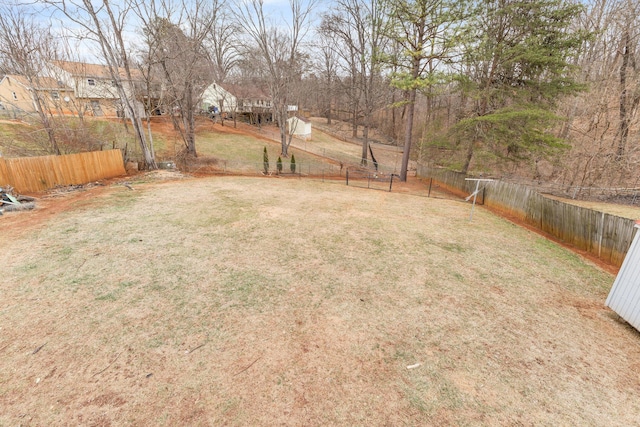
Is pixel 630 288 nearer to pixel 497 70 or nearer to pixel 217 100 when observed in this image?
pixel 497 70

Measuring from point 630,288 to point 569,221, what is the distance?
5.40 meters

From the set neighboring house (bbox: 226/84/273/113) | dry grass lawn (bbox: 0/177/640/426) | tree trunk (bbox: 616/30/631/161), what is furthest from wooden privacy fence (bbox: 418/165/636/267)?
neighboring house (bbox: 226/84/273/113)

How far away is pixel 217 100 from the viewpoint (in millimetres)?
36594

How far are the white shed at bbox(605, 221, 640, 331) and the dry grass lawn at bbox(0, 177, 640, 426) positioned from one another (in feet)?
1.09

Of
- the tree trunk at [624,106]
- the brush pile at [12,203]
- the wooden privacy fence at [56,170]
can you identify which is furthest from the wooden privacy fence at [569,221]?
the wooden privacy fence at [56,170]

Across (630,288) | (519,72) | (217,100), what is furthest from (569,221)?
(217,100)

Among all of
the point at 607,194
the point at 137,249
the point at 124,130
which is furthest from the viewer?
the point at 124,130

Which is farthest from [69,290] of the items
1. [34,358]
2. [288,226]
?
[288,226]

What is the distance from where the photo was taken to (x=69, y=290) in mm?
5363

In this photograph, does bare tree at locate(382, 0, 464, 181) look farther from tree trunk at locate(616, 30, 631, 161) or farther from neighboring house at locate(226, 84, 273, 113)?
neighboring house at locate(226, 84, 273, 113)

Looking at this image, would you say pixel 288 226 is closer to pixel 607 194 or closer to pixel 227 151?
pixel 227 151

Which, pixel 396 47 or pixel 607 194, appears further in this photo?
pixel 396 47

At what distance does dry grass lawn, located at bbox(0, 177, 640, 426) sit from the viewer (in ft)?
11.2

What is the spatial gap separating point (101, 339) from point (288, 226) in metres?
5.75
